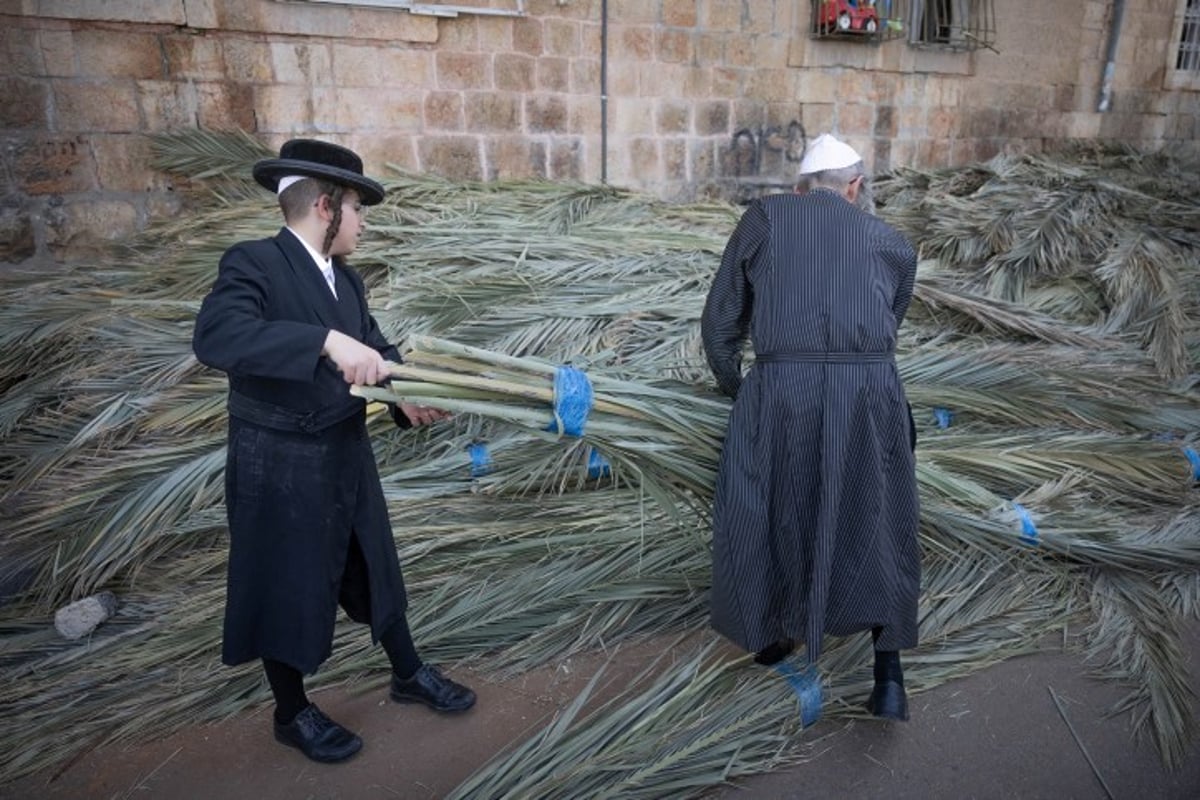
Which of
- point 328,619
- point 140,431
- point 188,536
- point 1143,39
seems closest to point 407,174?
point 140,431

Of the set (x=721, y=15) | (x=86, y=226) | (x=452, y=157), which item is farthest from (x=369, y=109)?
(x=721, y=15)

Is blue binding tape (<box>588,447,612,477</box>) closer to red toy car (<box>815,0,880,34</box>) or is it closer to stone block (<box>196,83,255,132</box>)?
stone block (<box>196,83,255,132</box>)

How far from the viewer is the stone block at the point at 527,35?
592 cm

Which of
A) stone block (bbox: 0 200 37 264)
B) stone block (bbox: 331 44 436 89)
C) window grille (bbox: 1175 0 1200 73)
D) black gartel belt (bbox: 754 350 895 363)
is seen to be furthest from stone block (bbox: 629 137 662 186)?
window grille (bbox: 1175 0 1200 73)

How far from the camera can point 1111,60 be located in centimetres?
934

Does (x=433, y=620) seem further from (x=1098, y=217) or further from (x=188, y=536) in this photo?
(x=1098, y=217)

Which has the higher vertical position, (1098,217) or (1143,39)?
(1143,39)

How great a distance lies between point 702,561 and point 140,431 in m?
2.23

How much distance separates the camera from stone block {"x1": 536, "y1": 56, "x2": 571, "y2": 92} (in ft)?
20.0

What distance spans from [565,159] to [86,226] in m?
3.30

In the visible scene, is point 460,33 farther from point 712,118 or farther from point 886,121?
point 886,121

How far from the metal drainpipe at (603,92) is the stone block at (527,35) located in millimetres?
541

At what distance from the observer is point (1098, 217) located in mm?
5816

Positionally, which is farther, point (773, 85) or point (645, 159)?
point (773, 85)
